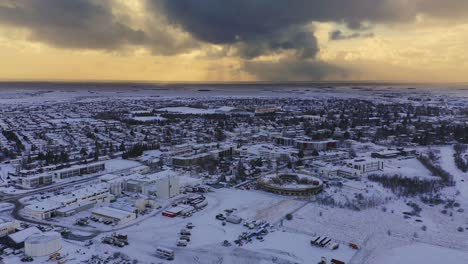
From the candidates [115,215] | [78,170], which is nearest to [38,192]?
[78,170]

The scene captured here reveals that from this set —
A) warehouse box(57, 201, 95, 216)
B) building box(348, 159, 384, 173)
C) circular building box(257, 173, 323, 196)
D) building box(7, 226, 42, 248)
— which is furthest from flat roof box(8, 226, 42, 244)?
building box(348, 159, 384, 173)

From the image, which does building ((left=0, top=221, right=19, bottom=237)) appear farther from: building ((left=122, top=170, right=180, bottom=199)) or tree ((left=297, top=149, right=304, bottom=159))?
tree ((left=297, top=149, right=304, bottom=159))

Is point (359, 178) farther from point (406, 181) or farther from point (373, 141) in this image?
point (373, 141)

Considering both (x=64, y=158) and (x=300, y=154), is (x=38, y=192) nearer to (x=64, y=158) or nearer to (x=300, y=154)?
(x=64, y=158)

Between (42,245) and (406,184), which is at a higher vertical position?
(42,245)

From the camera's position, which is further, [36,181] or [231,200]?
[36,181]

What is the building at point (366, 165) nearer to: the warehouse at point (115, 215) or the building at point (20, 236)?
the warehouse at point (115, 215)

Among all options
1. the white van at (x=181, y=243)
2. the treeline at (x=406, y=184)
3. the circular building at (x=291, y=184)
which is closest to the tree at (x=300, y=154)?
the circular building at (x=291, y=184)
